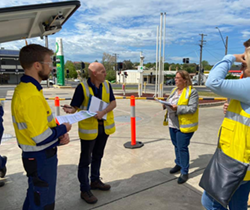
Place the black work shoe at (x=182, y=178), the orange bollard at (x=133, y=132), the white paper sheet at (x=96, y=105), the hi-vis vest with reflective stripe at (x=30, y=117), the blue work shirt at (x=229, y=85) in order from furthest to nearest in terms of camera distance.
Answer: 1. the orange bollard at (x=133, y=132)
2. the black work shoe at (x=182, y=178)
3. the white paper sheet at (x=96, y=105)
4. the hi-vis vest with reflective stripe at (x=30, y=117)
5. the blue work shirt at (x=229, y=85)

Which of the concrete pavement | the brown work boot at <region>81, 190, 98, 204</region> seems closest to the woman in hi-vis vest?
the concrete pavement

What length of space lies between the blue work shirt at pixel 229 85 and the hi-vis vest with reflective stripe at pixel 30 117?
4.74 feet

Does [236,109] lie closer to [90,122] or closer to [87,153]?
[90,122]

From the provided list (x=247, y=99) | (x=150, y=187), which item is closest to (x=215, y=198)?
(x=247, y=99)

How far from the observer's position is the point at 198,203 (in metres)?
2.77

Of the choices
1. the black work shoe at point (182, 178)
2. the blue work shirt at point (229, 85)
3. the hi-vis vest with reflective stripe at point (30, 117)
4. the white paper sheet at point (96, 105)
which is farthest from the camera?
the black work shoe at point (182, 178)

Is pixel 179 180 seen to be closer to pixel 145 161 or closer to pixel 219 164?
pixel 145 161

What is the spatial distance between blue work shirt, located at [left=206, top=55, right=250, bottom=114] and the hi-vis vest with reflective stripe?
145cm

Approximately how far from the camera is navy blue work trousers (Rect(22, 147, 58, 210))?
6.14ft

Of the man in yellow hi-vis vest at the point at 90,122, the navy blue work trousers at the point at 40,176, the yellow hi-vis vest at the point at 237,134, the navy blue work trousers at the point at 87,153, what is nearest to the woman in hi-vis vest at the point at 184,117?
the man in yellow hi-vis vest at the point at 90,122

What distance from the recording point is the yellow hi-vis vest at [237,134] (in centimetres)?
165

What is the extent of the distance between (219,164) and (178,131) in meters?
1.63

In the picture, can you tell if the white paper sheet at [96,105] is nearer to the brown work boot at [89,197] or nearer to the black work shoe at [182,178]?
the brown work boot at [89,197]

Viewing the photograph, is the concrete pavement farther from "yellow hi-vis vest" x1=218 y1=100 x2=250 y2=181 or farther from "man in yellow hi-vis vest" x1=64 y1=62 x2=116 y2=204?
"yellow hi-vis vest" x1=218 y1=100 x2=250 y2=181
